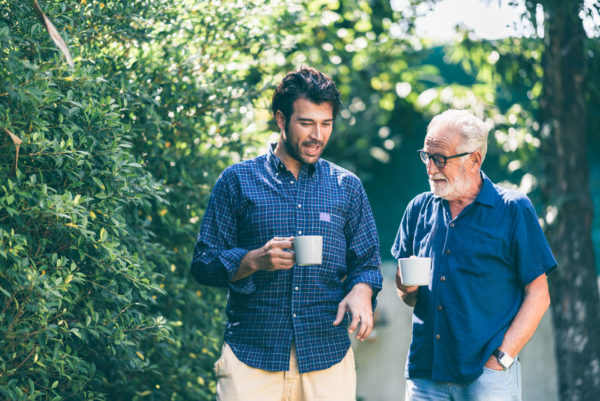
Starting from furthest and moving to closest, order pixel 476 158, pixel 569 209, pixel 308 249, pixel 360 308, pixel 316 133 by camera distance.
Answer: pixel 569 209
pixel 476 158
pixel 316 133
pixel 360 308
pixel 308 249

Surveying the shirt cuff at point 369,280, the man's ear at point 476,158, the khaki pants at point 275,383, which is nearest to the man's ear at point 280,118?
the shirt cuff at point 369,280

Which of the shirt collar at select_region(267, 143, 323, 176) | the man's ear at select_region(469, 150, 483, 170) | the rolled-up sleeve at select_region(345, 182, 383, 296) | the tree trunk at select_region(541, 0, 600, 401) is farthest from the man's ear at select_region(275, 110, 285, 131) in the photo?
the tree trunk at select_region(541, 0, 600, 401)

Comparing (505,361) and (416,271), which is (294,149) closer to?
(416,271)

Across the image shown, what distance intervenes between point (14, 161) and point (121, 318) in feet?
2.82

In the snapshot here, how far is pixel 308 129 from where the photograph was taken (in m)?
2.85

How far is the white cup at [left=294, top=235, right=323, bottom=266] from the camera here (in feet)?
8.30

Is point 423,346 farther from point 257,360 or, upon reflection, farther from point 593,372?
point 593,372

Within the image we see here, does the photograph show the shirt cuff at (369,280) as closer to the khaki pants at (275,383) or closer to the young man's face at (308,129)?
the khaki pants at (275,383)

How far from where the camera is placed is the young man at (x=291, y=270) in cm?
276

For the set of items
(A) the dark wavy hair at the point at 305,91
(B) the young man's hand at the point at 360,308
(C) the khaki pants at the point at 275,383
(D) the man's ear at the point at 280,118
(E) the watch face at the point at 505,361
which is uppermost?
(A) the dark wavy hair at the point at 305,91

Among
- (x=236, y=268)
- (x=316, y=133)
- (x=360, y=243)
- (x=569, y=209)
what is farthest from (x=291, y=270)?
(x=569, y=209)

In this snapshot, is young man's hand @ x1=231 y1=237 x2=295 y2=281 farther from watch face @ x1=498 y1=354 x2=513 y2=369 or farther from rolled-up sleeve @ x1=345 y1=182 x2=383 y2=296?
watch face @ x1=498 y1=354 x2=513 y2=369

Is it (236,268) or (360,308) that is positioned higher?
(236,268)

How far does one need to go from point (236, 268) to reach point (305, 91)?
0.77 meters
